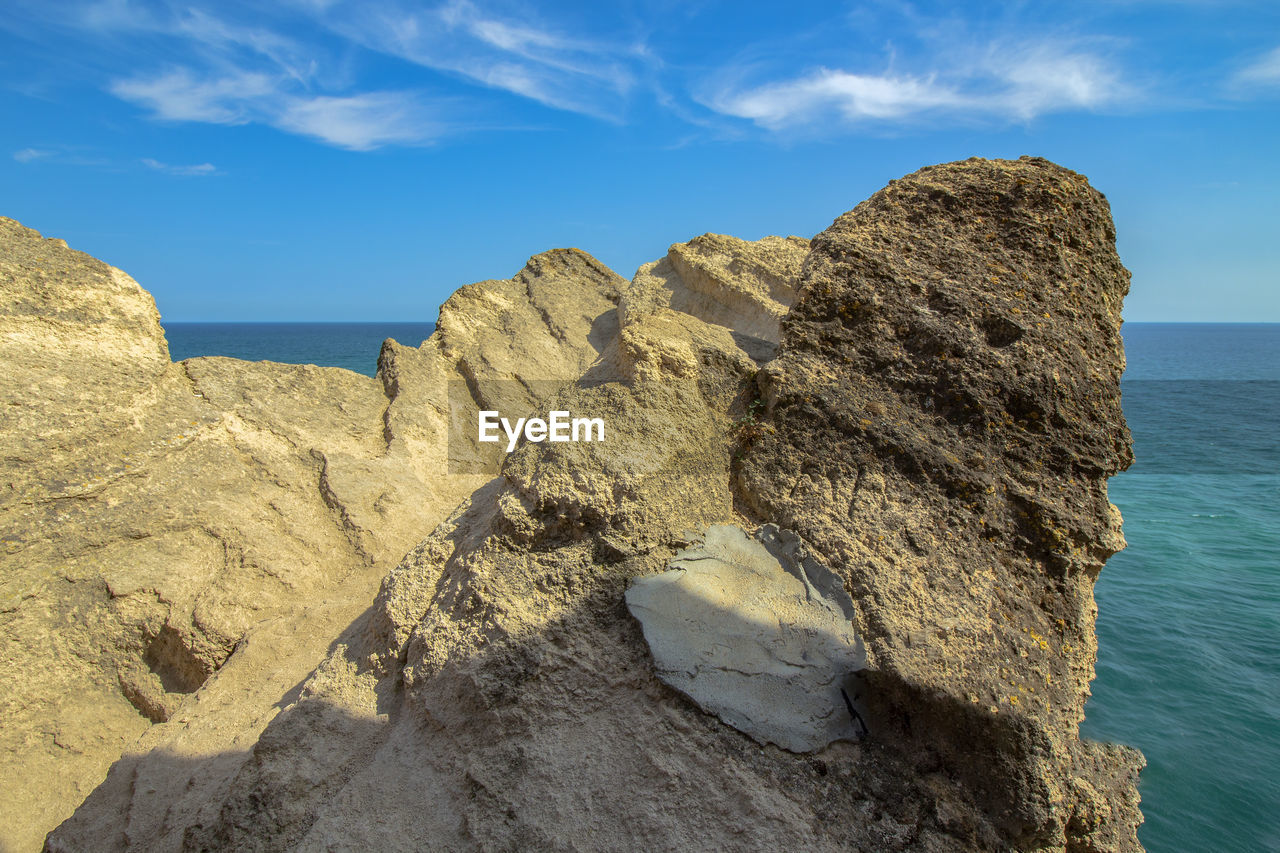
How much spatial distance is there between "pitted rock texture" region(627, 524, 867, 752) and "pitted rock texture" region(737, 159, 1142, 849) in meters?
0.11

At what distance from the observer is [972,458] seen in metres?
2.79

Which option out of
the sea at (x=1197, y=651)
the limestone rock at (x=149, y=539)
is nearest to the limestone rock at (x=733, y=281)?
the limestone rock at (x=149, y=539)

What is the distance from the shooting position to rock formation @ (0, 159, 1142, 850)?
2.24 m

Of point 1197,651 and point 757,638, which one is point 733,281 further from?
point 1197,651

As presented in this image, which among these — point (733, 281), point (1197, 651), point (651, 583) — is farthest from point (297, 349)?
point (651, 583)

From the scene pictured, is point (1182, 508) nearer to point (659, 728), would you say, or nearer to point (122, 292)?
point (659, 728)

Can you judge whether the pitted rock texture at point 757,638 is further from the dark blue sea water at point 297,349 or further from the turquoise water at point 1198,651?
the dark blue sea water at point 297,349

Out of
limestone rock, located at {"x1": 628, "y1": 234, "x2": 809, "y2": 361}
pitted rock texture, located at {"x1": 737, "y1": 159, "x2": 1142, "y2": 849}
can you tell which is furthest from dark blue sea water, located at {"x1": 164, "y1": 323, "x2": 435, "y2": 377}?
pitted rock texture, located at {"x1": 737, "y1": 159, "x2": 1142, "y2": 849}

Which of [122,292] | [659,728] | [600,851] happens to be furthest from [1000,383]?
[122,292]

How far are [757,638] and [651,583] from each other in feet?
1.38

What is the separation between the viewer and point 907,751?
2287mm

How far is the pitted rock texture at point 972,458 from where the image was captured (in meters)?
2.31

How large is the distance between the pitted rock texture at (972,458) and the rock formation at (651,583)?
0.04ft

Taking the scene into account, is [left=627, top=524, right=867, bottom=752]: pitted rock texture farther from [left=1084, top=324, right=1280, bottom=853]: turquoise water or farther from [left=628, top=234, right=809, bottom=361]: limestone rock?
[left=1084, top=324, right=1280, bottom=853]: turquoise water
